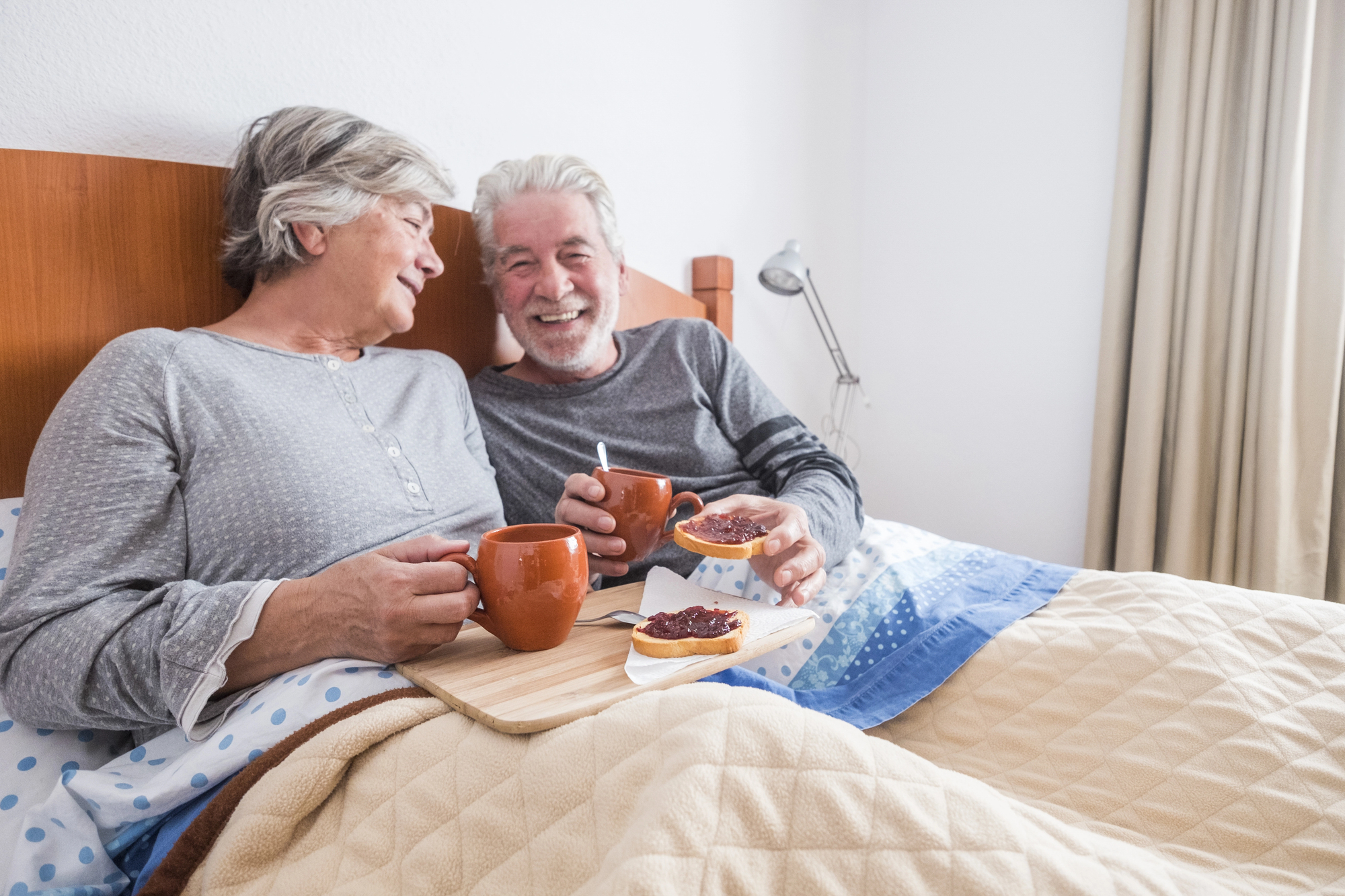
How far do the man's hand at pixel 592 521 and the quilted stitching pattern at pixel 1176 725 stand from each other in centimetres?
43

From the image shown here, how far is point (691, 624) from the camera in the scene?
2.75 ft

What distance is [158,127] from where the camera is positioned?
3.75 ft

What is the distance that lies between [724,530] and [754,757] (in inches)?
18.3

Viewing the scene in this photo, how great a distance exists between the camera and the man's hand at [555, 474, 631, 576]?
1034 mm

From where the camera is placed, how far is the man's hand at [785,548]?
106 cm

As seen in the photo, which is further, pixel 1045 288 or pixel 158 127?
pixel 1045 288

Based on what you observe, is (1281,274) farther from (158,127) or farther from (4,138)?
(4,138)

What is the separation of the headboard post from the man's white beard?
0.67 m

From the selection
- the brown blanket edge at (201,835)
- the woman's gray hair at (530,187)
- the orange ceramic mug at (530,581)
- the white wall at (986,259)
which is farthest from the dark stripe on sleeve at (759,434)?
the white wall at (986,259)

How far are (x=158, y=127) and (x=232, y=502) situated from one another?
0.62 m

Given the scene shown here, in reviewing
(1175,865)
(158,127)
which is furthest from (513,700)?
(158,127)

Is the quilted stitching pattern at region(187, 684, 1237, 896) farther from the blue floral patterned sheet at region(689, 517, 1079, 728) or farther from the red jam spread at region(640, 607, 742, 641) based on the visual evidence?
the blue floral patterned sheet at region(689, 517, 1079, 728)

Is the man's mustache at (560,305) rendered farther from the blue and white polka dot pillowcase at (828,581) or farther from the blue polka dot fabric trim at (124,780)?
the blue polka dot fabric trim at (124,780)

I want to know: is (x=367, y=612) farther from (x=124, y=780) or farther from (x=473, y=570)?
(x=124, y=780)
